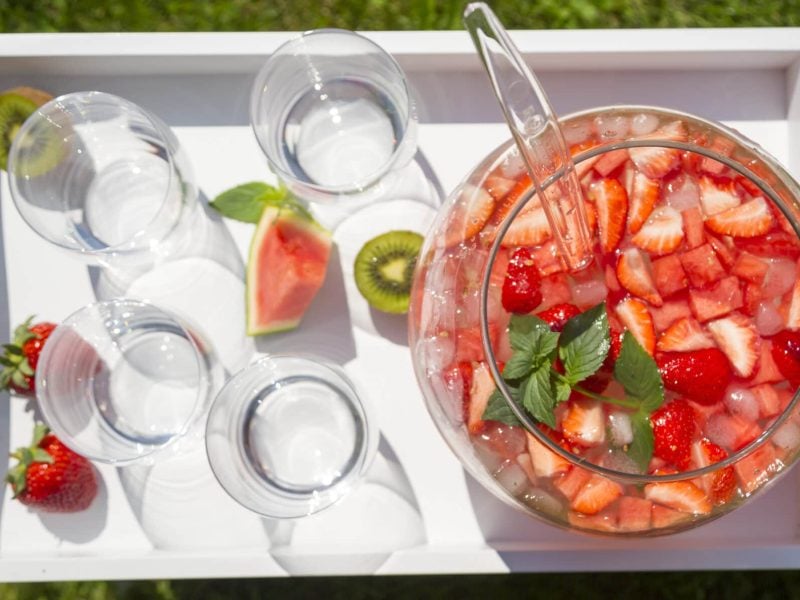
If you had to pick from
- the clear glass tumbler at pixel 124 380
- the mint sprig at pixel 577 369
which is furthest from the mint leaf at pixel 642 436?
the clear glass tumbler at pixel 124 380

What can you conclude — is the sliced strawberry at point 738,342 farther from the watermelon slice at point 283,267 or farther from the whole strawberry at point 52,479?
the whole strawberry at point 52,479

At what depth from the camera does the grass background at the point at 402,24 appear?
1.88 metres

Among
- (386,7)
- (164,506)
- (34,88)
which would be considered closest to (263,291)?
(164,506)

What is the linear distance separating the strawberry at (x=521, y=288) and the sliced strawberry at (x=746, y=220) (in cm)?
23

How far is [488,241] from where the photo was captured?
3.67 feet

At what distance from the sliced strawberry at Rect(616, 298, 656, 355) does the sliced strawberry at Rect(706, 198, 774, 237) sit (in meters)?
0.13

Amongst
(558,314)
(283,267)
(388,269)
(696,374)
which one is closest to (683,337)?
(696,374)

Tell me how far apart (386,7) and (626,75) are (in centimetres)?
69

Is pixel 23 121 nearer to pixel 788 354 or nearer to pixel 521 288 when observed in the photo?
pixel 521 288

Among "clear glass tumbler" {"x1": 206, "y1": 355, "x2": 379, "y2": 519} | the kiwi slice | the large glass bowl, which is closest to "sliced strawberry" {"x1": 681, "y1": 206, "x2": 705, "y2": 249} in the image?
the large glass bowl

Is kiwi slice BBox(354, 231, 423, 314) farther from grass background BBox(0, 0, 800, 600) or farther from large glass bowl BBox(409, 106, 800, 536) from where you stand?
grass background BBox(0, 0, 800, 600)

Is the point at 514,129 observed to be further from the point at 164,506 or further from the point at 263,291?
the point at 164,506

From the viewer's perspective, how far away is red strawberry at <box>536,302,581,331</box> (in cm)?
105

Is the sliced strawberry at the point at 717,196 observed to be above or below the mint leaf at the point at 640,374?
above
